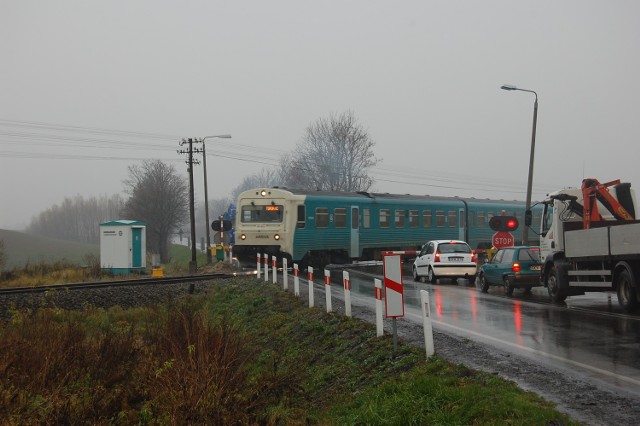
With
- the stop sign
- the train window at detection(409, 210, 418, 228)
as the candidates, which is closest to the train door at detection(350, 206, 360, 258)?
the train window at detection(409, 210, 418, 228)

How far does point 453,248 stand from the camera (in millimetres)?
26281

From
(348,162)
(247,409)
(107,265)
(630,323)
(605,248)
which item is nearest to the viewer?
(247,409)

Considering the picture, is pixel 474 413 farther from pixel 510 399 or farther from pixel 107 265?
pixel 107 265

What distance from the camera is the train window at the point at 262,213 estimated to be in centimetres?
3128

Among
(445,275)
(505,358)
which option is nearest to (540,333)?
(505,358)

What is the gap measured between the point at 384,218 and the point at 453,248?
30.3ft

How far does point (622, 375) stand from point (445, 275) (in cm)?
1748

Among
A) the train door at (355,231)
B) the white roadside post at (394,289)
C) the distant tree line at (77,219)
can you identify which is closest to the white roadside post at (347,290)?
the white roadside post at (394,289)

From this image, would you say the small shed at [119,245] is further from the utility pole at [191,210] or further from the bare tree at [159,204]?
the bare tree at [159,204]

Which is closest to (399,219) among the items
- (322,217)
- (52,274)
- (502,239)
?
(322,217)

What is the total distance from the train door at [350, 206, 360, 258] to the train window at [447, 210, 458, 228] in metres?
7.20

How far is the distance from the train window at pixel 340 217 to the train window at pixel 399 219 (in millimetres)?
3640

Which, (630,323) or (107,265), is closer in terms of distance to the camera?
(630,323)

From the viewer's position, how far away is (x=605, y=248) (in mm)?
15594
